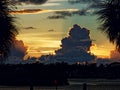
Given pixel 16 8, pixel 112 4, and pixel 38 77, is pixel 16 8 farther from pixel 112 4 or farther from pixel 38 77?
pixel 38 77

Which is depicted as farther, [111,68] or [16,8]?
[111,68]

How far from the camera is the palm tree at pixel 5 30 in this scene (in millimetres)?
48719

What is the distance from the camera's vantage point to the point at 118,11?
5247 centimetres

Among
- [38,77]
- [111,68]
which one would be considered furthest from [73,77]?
[38,77]

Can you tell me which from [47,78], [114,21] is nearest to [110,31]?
[114,21]

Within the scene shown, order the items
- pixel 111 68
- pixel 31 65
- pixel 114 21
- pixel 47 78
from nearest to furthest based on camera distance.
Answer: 1. pixel 114 21
2. pixel 47 78
3. pixel 31 65
4. pixel 111 68

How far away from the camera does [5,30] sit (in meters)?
48.8

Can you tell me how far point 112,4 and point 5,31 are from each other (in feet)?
34.3

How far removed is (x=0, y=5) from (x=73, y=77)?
349 ft

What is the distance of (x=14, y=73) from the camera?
114 m

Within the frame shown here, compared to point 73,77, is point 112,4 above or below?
above

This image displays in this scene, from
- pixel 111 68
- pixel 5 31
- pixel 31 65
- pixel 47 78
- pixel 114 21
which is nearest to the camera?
pixel 5 31

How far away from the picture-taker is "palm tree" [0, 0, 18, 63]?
160ft

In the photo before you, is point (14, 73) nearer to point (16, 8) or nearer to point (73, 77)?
point (73, 77)
